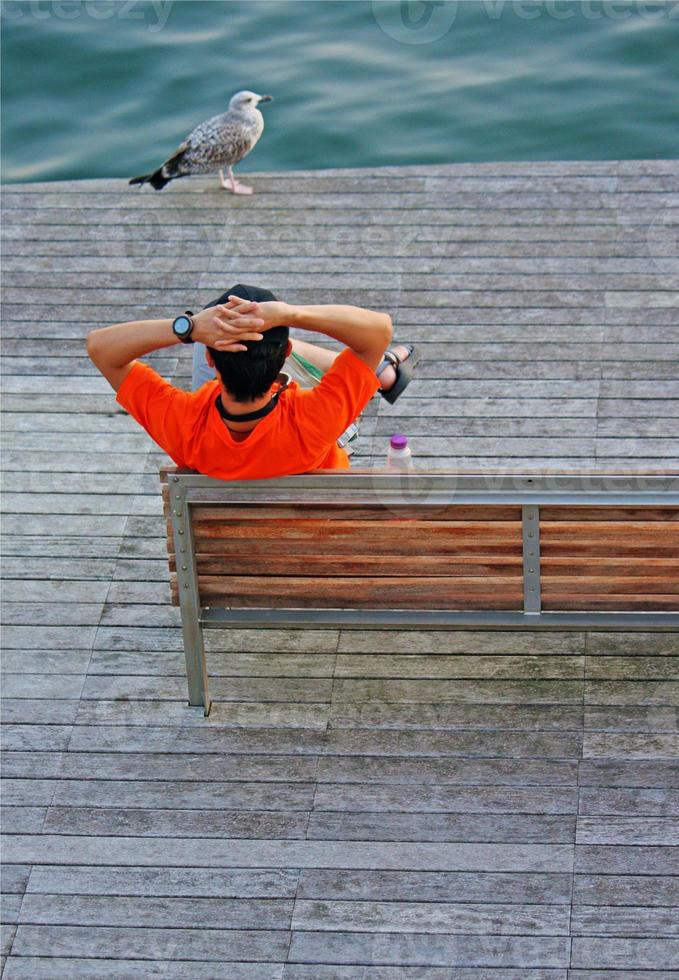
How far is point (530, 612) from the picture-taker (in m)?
3.75

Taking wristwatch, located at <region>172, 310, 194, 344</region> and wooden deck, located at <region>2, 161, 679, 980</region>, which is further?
wristwatch, located at <region>172, 310, 194, 344</region>

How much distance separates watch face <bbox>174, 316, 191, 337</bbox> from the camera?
3.46 meters

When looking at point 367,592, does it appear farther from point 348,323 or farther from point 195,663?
point 348,323

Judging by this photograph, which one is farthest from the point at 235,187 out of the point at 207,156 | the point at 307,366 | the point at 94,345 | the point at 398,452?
the point at 94,345

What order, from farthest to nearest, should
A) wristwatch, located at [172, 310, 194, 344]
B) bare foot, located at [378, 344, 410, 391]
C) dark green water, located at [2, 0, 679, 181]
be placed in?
dark green water, located at [2, 0, 679, 181]
bare foot, located at [378, 344, 410, 391]
wristwatch, located at [172, 310, 194, 344]

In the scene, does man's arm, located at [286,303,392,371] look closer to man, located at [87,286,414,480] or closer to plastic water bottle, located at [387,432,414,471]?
man, located at [87,286,414,480]

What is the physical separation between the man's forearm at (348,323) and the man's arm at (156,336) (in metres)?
0.13

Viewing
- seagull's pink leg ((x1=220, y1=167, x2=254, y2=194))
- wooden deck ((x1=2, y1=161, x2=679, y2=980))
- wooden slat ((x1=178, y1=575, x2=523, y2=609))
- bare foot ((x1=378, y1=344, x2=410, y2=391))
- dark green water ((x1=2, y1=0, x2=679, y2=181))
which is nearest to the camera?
wooden deck ((x1=2, y1=161, x2=679, y2=980))

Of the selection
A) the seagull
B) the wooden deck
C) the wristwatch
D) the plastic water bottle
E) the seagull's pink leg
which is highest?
the seagull

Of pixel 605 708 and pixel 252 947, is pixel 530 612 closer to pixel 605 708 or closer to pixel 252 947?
pixel 605 708

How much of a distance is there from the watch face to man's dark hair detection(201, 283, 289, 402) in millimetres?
73

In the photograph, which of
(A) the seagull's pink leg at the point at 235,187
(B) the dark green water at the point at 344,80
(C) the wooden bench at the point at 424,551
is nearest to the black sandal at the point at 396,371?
(C) the wooden bench at the point at 424,551

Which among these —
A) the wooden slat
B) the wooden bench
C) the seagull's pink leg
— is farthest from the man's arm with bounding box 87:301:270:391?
the seagull's pink leg

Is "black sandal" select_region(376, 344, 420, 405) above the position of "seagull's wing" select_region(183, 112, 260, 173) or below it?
below
